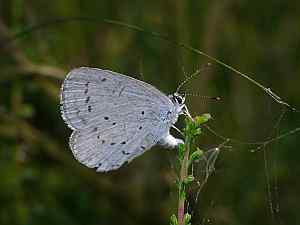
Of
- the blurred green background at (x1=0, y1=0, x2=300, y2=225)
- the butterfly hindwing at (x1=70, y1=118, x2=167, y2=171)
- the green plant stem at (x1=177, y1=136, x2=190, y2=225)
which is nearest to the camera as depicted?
the green plant stem at (x1=177, y1=136, x2=190, y2=225)

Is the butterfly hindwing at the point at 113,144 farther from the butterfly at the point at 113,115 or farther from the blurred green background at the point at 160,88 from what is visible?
the blurred green background at the point at 160,88

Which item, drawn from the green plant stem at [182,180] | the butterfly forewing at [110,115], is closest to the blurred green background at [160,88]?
the butterfly forewing at [110,115]

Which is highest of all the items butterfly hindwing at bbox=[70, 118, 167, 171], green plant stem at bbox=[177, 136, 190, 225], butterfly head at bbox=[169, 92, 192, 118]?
butterfly head at bbox=[169, 92, 192, 118]

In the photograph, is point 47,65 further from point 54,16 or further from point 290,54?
point 290,54

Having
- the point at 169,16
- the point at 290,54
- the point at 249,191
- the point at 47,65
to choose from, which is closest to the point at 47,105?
the point at 47,65

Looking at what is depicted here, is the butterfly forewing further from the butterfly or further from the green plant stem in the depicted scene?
the green plant stem

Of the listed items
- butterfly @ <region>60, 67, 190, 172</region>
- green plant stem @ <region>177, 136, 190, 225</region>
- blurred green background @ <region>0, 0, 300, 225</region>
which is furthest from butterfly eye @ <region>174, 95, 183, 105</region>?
blurred green background @ <region>0, 0, 300, 225</region>
